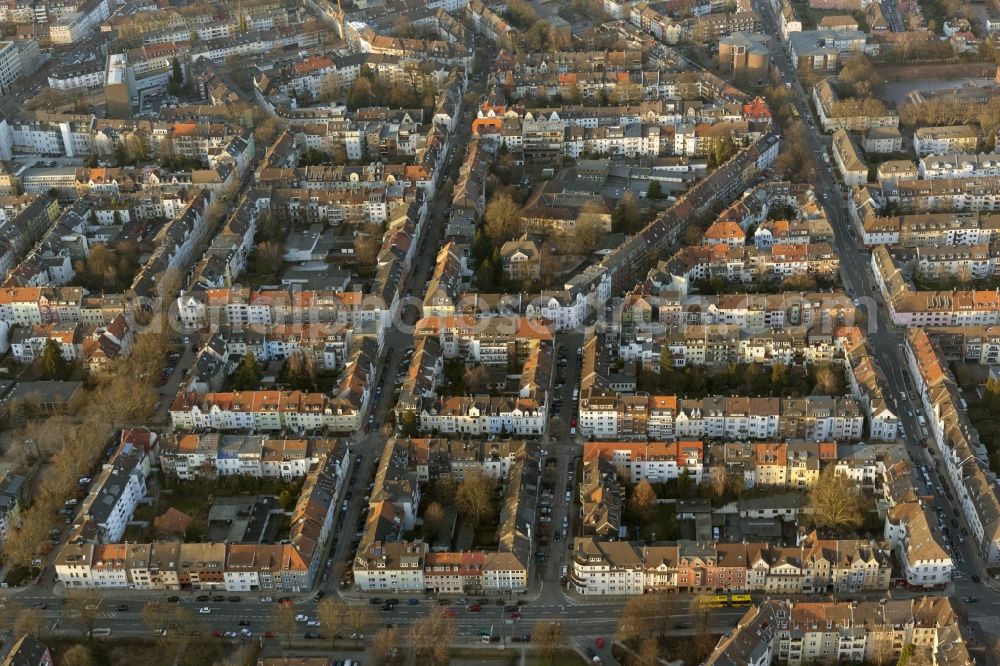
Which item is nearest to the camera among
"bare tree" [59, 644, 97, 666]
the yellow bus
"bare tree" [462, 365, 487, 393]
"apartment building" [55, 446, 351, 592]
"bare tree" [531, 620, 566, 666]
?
"bare tree" [59, 644, 97, 666]

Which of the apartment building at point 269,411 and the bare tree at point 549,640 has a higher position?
the apartment building at point 269,411

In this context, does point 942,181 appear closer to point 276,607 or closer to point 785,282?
point 785,282

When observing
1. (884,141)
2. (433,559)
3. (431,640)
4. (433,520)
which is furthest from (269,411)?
(884,141)

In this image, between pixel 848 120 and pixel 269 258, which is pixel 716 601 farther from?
pixel 848 120

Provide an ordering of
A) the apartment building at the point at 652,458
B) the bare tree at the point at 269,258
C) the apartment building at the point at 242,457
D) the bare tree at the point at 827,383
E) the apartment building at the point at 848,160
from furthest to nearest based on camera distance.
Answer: the apartment building at the point at 848,160 → the bare tree at the point at 269,258 → the bare tree at the point at 827,383 → the apartment building at the point at 242,457 → the apartment building at the point at 652,458

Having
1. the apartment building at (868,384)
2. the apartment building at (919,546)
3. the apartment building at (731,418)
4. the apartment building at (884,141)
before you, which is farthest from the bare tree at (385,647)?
the apartment building at (884,141)

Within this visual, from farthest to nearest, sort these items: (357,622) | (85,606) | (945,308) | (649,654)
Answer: (945,308) < (85,606) < (357,622) < (649,654)

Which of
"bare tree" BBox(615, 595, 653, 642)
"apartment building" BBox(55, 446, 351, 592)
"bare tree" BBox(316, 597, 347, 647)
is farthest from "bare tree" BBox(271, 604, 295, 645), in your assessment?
"bare tree" BBox(615, 595, 653, 642)

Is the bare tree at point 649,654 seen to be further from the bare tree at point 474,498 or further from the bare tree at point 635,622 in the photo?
the bare tree at point 474,498

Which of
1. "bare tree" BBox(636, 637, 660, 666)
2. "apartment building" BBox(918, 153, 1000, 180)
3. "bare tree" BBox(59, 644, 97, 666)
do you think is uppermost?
"bare tree" BBox(59, 644, 97, 666)

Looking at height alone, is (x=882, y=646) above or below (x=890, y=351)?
above

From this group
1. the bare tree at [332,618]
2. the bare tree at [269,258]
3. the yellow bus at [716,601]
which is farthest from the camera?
the bare tree at [269,258]

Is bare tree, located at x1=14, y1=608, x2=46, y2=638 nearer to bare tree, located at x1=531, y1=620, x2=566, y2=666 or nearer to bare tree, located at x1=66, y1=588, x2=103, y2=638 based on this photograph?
bare tree, located at x1=66, y1=588, x2=103, y2=638
